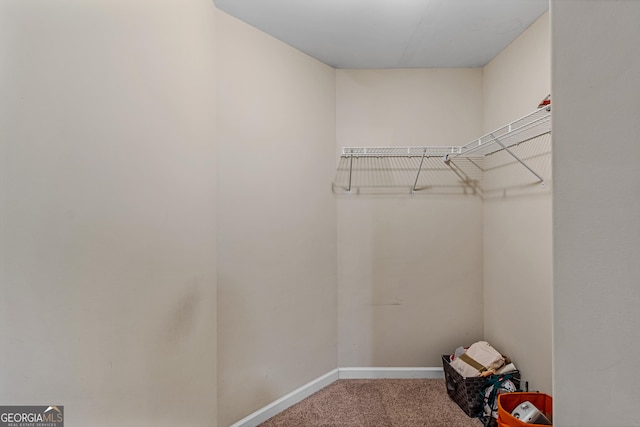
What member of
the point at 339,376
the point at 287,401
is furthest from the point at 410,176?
the point at 287,401

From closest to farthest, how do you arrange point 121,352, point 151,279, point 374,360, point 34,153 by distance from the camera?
point 34,153 < point 121,352 < point 151,279 < point 374,360

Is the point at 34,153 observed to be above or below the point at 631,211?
above

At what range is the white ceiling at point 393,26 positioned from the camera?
1.75 metres

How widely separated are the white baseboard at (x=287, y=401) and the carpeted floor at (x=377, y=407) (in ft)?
0.09

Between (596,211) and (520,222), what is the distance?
5.89 feet

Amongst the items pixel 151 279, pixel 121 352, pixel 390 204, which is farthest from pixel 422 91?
pixel 121 352

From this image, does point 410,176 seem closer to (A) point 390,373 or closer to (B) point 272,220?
(B) point 272,220

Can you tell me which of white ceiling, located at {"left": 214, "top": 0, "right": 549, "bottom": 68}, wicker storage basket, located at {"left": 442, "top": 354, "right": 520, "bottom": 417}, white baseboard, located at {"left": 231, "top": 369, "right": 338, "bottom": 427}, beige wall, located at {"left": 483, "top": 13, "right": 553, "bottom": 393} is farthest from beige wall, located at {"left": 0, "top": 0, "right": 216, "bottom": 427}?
beige wall, located at {"left": 483, "top": 13, "right": 553, "bottom": 393}

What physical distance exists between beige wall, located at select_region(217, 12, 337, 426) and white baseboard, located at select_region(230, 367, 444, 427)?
0.16 ft

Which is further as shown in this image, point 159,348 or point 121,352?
point 159,348

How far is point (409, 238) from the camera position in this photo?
252 centimetres

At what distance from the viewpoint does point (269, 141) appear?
2031 mm

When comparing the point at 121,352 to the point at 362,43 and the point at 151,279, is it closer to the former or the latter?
the point at 151,279

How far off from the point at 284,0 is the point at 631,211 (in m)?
1.82
